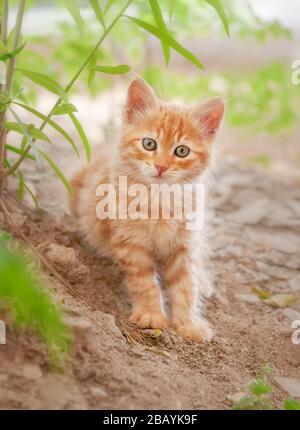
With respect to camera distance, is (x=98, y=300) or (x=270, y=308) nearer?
(x=98, y=300)

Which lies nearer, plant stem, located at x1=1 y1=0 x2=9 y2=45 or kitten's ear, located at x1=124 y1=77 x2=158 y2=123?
A: plant stem, located at x1=1 y1=0 x2=9 y2=45

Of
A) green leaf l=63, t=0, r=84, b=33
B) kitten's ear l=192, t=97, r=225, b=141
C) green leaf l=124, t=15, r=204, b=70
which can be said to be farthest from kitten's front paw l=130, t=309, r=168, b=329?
green leaf l=63, t=0, r=84, b=33

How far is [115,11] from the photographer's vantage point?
3.39 meters

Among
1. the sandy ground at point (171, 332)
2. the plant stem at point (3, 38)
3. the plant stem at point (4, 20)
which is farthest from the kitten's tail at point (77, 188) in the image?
the plant stem at point (4, 20)

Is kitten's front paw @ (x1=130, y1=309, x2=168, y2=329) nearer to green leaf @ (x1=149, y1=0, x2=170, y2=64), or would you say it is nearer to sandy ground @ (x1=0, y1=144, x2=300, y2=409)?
sandy ground @ (x1=0, y1=144, x2=300, y2=409)

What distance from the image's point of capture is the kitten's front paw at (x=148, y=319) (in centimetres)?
179

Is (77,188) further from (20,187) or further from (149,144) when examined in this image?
(149,144)

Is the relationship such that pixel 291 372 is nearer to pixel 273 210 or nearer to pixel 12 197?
pixel 12 197

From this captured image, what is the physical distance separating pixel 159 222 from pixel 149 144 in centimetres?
28

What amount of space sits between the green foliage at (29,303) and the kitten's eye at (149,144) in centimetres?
57

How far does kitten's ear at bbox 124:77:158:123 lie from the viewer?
1900 mm

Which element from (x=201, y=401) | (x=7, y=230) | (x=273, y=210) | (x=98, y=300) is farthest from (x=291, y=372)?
(x=273, y=210)
